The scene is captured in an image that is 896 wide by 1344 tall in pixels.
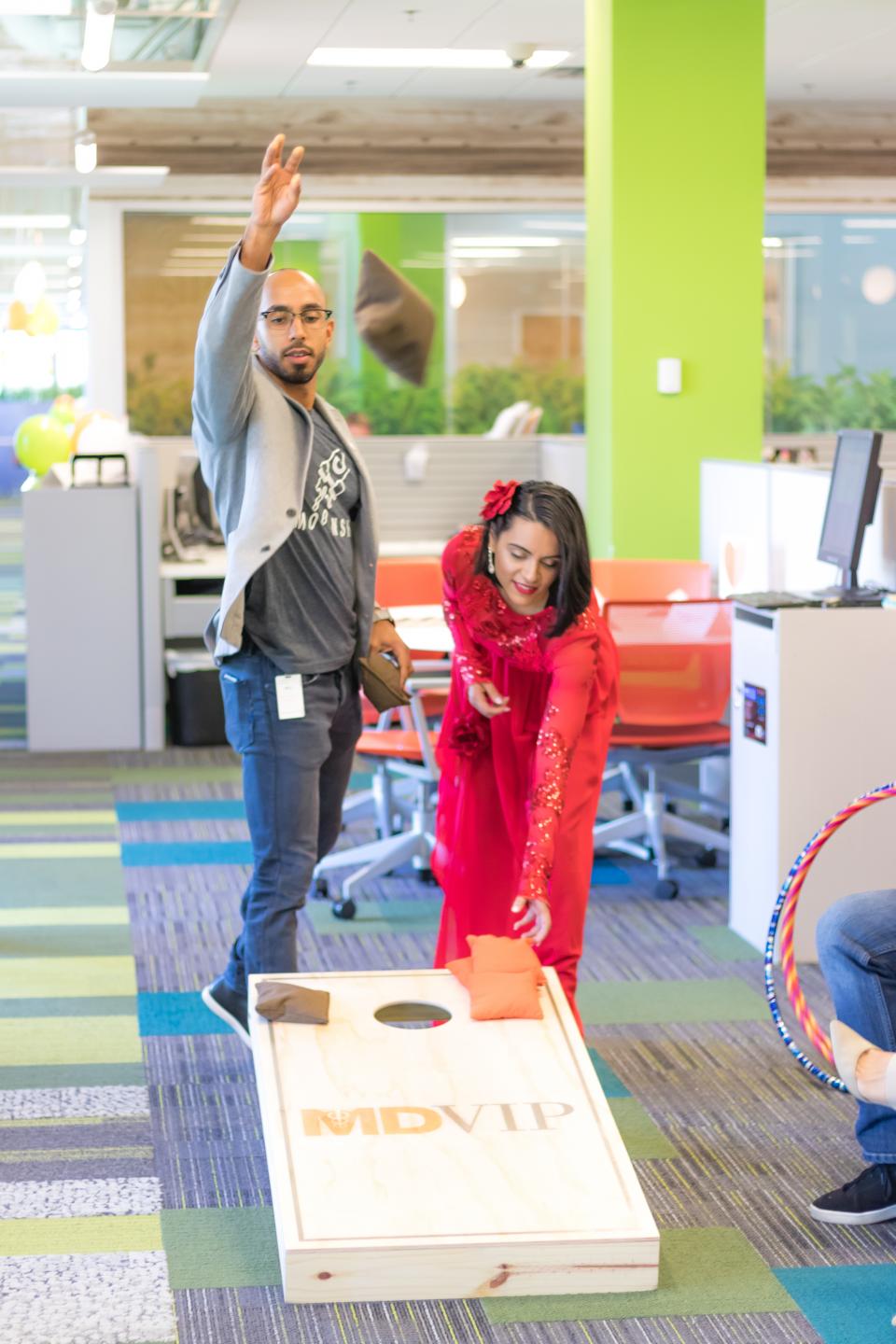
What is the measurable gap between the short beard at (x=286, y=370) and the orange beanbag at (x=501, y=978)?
109 centimetres

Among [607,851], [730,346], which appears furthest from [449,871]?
[730,346]

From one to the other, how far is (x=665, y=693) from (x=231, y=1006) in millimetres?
2012

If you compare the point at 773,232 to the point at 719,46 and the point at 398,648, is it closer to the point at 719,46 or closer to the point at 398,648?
the point at 719,46

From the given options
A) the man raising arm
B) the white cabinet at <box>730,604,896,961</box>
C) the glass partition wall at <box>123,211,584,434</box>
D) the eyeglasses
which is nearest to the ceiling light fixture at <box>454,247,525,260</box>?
the glass partition wall at <box>123,211,584,434</box>

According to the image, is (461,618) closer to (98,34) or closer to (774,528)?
(774,528)

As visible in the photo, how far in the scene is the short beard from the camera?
3.30 m

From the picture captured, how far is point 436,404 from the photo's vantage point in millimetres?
12148

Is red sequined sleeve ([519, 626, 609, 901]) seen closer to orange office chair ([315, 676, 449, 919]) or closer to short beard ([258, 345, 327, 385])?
short beard ([258, 345, 327, 385])

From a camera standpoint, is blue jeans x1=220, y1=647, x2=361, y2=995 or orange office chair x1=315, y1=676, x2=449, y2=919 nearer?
blue jeans x1=220, y1=647, x2=361, y2=995

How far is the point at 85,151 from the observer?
34.1ft

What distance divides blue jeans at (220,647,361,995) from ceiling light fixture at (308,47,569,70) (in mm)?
7051

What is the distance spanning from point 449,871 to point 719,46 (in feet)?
14.1

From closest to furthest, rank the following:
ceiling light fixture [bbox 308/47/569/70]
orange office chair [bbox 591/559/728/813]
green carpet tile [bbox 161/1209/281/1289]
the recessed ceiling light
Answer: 1. green carpet tile [bbox 161/1209/281/1289]
2. orange office chair [bbox 591/559/728/813]
3. the recessed ceiling light
4. ceiling light fixture [bbox 308/47/569/70]

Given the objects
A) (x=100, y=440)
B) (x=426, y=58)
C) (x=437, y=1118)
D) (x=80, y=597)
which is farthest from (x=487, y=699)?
(x=426, y=58)
